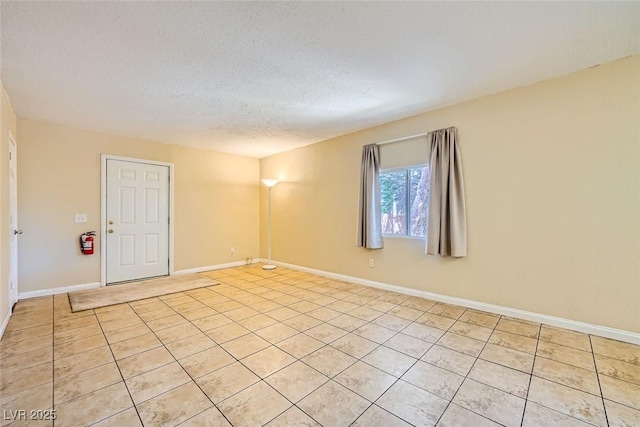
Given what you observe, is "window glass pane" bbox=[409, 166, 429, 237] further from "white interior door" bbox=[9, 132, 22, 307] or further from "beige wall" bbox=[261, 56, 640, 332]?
"white interior door" bbox=[9, 132, 22, 307]

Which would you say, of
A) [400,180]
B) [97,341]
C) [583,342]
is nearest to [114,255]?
[97,341]

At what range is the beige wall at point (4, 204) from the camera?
272cm

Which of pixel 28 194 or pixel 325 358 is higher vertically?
pixel 28 194

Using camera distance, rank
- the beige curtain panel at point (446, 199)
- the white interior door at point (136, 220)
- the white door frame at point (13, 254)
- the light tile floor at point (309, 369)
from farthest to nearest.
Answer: the white interior door at point (136, 220) → the beige curtain panel at point (446, 199) → the white door frame at point (13, 254) → the light tile floor at point (309, 369)

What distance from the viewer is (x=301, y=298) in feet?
12.4

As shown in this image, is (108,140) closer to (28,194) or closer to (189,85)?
(28,194)

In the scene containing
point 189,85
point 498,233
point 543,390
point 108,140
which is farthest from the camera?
point 108,140

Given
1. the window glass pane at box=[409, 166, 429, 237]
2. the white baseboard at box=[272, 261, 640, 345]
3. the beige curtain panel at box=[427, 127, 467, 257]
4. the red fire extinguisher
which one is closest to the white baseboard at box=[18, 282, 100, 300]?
the red fire extinguisher

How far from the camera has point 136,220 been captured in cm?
474

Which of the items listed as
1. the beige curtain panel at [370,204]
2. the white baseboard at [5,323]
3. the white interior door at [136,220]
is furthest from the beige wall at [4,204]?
the beige curtain panel at [370,204]

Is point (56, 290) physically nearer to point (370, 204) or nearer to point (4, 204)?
point (4, 204)

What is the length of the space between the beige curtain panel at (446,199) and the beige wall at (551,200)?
0.39 ft

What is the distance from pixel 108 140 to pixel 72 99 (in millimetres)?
1424

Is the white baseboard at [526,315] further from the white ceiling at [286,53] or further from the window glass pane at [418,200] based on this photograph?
the white ceiling at [286,53]
